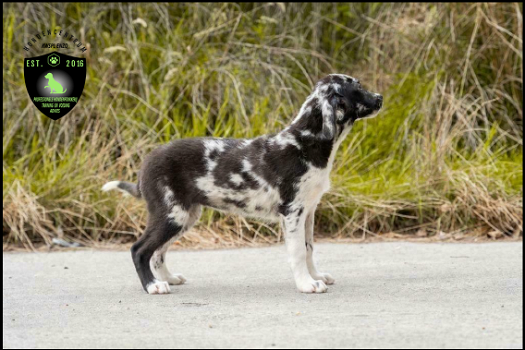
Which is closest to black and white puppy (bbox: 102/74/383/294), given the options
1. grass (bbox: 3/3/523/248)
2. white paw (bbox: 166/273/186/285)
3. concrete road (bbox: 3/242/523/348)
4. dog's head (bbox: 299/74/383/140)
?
dog's head (bbox: 299/74/383/140)

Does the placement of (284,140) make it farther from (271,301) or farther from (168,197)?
(271,301)

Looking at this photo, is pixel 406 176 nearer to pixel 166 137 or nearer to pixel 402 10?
pixel 166 137

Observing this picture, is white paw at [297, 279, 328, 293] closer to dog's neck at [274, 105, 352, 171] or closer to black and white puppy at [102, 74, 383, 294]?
black and white puppy at [102, 74, 383, 294]

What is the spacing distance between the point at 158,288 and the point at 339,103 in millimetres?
1568

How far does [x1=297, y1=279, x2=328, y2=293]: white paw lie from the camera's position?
4.62 metres

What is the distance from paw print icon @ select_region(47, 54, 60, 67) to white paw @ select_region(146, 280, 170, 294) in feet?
9.97

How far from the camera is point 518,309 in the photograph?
3.98 metres

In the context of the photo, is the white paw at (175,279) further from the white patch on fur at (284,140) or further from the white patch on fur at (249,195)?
the white patch on fur at (284,140)

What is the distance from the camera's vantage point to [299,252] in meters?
4.68

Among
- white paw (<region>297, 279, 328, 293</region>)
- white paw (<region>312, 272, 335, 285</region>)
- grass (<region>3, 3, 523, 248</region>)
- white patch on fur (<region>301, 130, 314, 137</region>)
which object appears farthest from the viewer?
grass (<region>3, 3, 523, 248</region>)

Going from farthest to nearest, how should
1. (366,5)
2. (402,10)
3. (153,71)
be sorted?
(366,5) → (402,10) → (153,71)

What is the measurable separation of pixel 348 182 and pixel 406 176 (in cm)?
57

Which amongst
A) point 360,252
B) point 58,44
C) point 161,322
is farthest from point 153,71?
point 161,322

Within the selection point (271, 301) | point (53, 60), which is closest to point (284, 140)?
point (271, 301)
